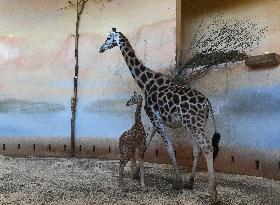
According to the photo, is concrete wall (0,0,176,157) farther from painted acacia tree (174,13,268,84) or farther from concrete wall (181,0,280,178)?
concrete wall (181,0,280,178)

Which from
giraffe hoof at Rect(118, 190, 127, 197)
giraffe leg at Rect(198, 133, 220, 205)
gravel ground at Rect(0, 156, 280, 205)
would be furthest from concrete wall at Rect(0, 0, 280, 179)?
giraffe hoof at Rect(118, 190, 127, 197)

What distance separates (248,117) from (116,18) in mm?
3077

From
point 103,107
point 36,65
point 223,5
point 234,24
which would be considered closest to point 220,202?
point 103,107

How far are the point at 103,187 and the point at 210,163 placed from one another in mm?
1296

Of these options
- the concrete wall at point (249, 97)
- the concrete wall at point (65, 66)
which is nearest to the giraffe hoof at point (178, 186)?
the concrete wall at point (249, 97)

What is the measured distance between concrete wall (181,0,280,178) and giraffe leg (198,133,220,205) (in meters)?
1.42

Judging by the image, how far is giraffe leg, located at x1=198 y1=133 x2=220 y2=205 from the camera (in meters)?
3.60

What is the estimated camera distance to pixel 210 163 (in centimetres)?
370

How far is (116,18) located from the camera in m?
6.67

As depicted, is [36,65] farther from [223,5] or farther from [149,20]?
[223,5]

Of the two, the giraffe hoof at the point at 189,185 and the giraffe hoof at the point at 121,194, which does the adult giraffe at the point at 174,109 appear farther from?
the giraffe hoof at the point at 121,194

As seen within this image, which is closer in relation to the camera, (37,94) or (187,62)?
(187,62)

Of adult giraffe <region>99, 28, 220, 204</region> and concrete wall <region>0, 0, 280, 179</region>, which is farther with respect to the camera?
concrete wall <region>0, 0, 280, 179</region>

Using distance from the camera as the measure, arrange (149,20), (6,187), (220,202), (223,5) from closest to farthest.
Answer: (220,202) → (6,187) → (149,20) → (223,5)
